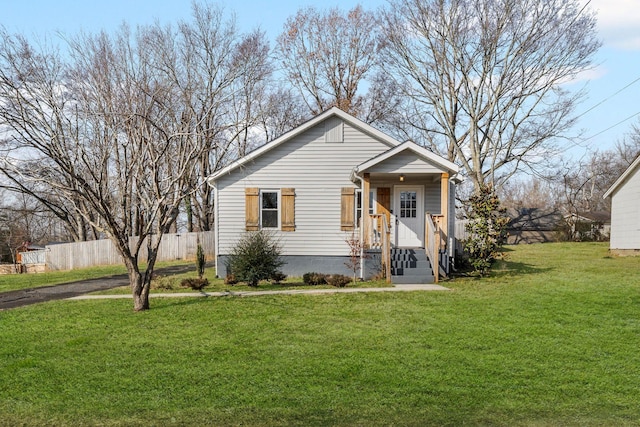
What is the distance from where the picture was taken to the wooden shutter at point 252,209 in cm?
1581

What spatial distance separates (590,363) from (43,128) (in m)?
10.2

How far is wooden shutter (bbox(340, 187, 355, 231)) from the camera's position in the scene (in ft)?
51.7

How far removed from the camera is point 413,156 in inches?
543

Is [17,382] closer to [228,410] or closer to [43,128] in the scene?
[228,410]

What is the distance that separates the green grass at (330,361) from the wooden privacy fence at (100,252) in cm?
1572

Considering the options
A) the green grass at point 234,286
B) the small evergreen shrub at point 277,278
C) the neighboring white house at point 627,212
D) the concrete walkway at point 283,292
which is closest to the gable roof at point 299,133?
the green grass at point 234,286

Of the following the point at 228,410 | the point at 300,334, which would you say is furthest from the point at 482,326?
the point at 228,410

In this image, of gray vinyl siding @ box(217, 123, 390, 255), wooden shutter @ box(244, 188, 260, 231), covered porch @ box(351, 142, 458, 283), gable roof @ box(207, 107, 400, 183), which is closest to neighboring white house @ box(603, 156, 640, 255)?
covered porch @ box(351, 142, 458, 283)

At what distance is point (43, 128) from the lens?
9.21 meters

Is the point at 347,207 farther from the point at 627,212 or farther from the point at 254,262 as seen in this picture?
the point at 627,212

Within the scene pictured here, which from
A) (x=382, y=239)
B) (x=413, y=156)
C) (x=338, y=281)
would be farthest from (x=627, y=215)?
(x=338, y=281)

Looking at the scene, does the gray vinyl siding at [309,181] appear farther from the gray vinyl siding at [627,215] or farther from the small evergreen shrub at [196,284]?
the gray vinyl siding at [627,215]

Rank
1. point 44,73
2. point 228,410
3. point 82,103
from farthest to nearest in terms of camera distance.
Answer: point 82,103, point 44,73, point 228,410

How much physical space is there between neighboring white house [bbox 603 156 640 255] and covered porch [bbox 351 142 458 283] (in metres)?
8.91
